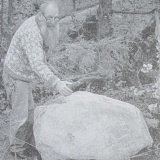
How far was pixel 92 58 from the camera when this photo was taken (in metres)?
5.71

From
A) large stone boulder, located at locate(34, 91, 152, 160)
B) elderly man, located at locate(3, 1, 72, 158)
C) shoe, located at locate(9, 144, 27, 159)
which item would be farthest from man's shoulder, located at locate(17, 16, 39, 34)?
shoe, located at locate(9, 144, 27, 159)

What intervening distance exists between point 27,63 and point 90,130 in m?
1.08

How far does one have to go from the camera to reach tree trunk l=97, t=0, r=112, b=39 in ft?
20.7

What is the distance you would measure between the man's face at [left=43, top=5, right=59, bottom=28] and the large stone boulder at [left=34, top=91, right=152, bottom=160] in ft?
2.59

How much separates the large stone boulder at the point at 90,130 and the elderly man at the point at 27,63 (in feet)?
0.78

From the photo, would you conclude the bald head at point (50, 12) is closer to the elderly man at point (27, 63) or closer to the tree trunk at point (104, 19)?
the elderly man at point (27, 63)

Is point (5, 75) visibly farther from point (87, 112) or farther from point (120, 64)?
point (120, 64)

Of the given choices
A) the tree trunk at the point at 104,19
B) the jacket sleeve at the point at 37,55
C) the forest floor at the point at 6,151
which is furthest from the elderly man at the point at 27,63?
the tree trunk at the point at 104,19

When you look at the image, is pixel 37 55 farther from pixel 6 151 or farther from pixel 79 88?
pixel 79 88

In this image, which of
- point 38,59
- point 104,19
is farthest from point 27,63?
point 104,19

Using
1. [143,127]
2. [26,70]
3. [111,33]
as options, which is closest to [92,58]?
[111,33]

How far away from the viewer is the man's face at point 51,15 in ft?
12.2

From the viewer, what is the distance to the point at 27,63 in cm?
412

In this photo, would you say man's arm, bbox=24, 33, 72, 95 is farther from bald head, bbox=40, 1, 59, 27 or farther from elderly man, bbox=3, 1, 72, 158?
bald head, bbox=40, 1, 59, 27
